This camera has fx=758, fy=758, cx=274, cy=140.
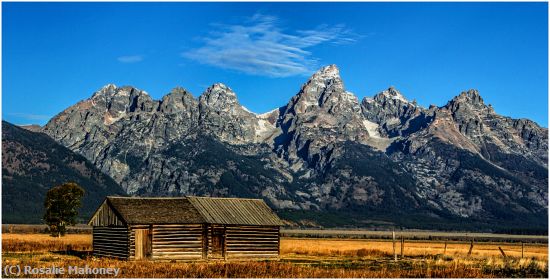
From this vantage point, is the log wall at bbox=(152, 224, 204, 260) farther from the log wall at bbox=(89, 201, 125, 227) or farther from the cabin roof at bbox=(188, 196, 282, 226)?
the log wall at bbox=(89, 201, 125, 227)

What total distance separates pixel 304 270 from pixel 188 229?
53.1 ft

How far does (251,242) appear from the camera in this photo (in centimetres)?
6166

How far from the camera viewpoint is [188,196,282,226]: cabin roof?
5900cm

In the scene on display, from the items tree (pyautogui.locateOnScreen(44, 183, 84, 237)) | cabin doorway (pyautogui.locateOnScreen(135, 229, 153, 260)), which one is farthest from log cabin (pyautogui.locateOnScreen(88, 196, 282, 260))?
tree (pyautogui.locateOnScreen(44, 183, 84, 237))

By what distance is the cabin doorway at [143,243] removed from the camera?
56250 mm

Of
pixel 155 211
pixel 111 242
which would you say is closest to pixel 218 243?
pixel 155 211

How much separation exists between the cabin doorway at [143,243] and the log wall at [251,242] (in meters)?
6.27

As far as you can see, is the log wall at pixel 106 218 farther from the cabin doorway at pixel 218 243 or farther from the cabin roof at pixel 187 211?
the cabin doorway at pixel 218 243

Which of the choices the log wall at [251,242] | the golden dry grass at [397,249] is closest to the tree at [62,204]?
the golden dry grass at [397,249]

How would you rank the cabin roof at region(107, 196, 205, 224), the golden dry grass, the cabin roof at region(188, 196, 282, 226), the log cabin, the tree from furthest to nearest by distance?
1. the tree
2. the golden dry grass
3. the cabin roof at region(188, 196, 282, 226)
4. the log cabin
5. the cabin roof at region(107, 196, 205, 224)

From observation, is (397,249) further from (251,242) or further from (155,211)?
(155,211)

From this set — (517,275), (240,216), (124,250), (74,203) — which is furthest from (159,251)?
(74,203)

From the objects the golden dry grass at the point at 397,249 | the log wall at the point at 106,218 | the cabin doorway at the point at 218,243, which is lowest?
the golden dry grass at the point at 397,249

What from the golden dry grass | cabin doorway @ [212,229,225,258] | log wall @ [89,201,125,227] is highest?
log wall @ [89,201,125,227]
